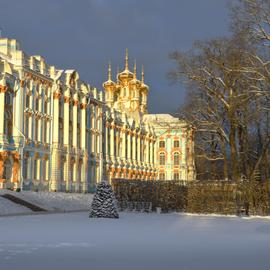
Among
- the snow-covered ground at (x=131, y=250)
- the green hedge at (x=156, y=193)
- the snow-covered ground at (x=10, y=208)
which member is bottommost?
the snow-covered ground at (x=131, y=250)

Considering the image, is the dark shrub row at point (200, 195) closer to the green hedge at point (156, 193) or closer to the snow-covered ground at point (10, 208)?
the green hedge at point (156, 193)

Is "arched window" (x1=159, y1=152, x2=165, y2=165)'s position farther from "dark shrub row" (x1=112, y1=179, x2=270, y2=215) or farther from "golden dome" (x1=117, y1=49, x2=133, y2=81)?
"dark shrub row" (x1=112, y1=179, x2=270, y2=215)

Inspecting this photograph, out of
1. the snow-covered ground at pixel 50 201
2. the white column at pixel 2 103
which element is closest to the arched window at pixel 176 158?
the snow-covered ground at pixel 50 201

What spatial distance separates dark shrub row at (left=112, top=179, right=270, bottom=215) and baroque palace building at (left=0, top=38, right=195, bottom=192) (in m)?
4.33

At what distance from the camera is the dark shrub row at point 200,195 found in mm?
28984

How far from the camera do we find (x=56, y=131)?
46.9 m

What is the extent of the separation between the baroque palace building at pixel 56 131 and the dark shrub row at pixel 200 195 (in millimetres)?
4335

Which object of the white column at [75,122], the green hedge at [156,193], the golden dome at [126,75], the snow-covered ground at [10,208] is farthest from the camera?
the golden dome at [126,75]

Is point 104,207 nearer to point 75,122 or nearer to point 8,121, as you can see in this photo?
point 8,121

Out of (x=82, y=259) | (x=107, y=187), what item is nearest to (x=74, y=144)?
(x=107, y=187)

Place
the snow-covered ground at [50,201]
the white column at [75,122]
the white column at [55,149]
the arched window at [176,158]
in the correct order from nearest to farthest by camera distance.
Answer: the snow-covered ground at [50,201], the white column at [55,149], the white column at [75,122], the arched window at [176,158]

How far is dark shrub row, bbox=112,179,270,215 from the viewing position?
95.1 feet

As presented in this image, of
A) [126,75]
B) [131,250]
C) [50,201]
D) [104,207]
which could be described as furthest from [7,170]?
[126,75]

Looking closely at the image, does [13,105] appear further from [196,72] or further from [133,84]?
[133,84]
